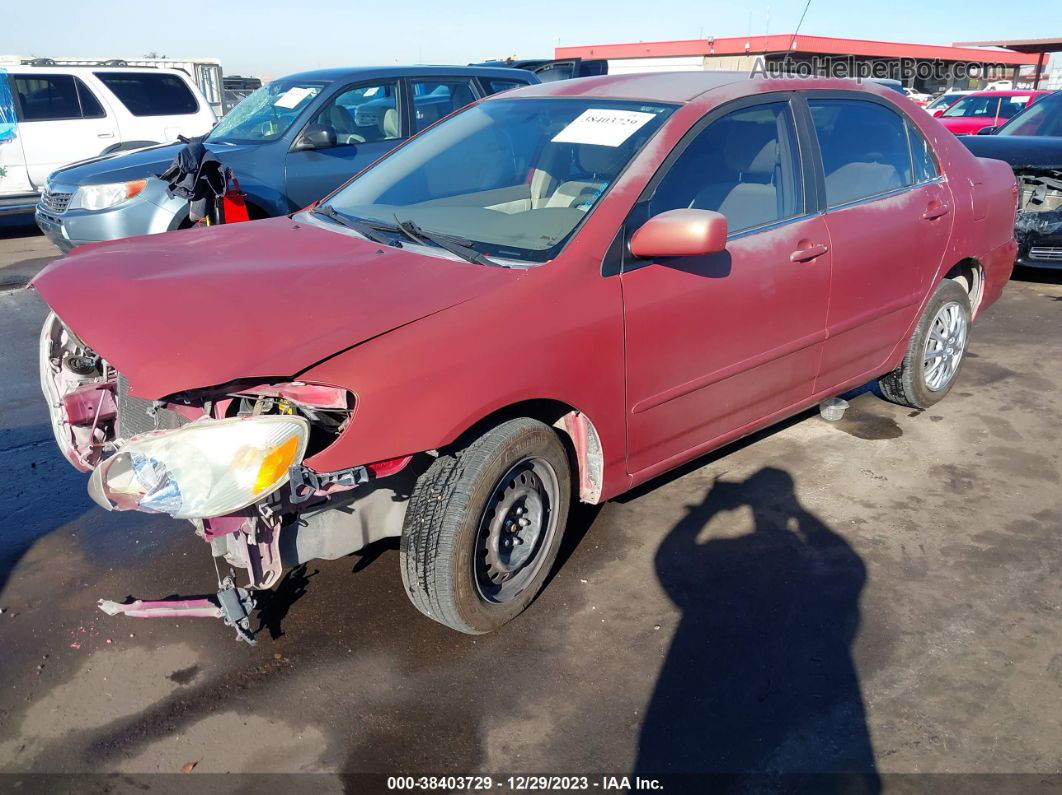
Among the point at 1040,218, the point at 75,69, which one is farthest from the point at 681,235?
the point at 75,69

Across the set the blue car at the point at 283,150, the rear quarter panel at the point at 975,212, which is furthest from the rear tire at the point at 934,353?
the blue car at the point at 283,150

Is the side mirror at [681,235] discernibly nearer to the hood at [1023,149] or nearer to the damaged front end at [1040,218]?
the hood at [1023,149]

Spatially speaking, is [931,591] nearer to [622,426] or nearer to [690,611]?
[690,611]

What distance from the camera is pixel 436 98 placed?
762cm

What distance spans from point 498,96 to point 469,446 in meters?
2.07

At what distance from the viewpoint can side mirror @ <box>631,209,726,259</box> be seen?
2797mm

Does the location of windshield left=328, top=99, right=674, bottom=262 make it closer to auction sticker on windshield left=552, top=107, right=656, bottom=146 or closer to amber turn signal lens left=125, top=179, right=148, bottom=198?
auction sticker on windshield left=552, top=107, right=656, bottom=146

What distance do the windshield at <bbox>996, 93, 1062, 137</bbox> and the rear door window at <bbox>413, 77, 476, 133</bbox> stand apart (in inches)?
222

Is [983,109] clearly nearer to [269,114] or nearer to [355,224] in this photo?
[269,114]

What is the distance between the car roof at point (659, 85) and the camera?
3.38 metres

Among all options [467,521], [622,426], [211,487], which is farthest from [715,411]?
Answer: [211,487]

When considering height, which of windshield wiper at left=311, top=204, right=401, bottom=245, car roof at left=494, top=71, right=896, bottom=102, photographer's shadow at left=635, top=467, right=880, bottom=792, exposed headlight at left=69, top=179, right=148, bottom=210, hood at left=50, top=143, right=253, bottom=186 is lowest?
photographer's shadow at left=635, top=467, right=880, bottom=792

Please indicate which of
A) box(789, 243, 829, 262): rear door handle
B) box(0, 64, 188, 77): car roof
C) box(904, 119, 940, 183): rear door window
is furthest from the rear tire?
box(0, 64, 188, 77): car roof

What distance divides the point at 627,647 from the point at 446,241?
1.56 metres
